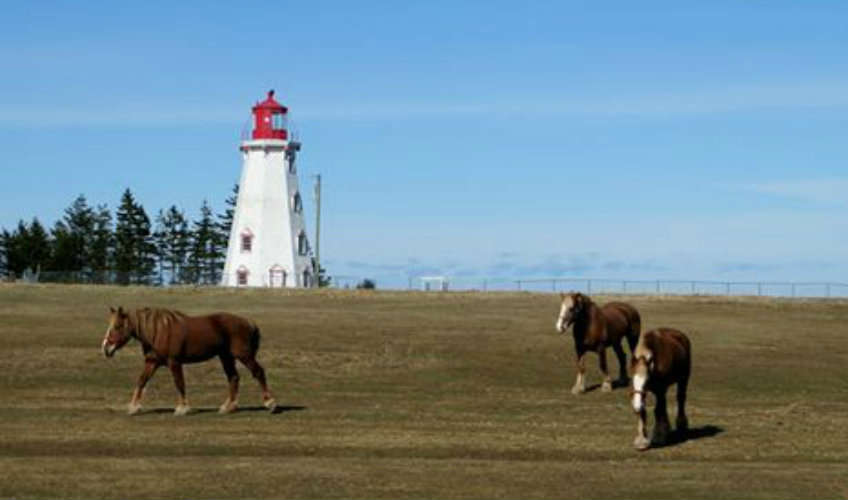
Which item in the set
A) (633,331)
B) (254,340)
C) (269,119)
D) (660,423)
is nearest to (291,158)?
(269,119)

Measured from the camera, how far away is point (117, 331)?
26609 millimetres

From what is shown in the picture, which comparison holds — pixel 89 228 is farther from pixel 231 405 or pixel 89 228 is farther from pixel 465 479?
pixel 465 479

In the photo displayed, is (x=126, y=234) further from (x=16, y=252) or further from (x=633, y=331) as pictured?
(x=633, y=331)

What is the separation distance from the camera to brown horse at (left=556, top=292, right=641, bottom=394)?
101 feet

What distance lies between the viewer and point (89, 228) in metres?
A: 126

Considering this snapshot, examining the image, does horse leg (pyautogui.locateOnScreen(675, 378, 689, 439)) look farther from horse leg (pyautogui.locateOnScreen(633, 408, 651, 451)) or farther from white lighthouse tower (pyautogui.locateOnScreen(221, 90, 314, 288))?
white lighthouse tower (pyautogui.locateOnScreen(221, 90, 314, 288))

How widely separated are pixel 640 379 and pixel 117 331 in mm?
10077

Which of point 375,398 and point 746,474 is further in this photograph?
point 375,398

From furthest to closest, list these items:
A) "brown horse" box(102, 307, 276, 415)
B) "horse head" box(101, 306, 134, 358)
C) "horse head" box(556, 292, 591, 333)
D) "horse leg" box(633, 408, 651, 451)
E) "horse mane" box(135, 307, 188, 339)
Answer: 1. "horse head" box(556, 292, 591, 333)
2. "horse mane" box(135, 307, 188, 339)
3. "brown horse" box(102, 307, 276, 415)
4. "horse head" box(101, 306, 134, 358)
5. "horse leg" box(633, 408, 651, 451)

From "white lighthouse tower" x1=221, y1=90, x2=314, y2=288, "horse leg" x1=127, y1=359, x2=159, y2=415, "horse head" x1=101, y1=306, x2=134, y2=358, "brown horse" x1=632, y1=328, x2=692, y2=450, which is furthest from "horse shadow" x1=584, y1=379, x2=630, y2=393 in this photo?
"white lighthouse tower" x1=221, y1=90, x2=314, y2=288

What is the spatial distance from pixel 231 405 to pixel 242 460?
6439 millimetres

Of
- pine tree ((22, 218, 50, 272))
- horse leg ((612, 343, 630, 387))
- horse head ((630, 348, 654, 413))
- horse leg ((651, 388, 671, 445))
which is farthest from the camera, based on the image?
pine tree ((22, 218, 50, 272))

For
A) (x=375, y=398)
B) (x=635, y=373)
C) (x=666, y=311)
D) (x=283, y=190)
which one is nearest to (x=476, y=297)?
(x=666, y=311)

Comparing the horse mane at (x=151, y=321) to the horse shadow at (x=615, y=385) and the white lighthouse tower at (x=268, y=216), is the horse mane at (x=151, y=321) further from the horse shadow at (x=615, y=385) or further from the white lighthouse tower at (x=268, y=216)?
the white lighthouse tower at (x=268, y=216)
